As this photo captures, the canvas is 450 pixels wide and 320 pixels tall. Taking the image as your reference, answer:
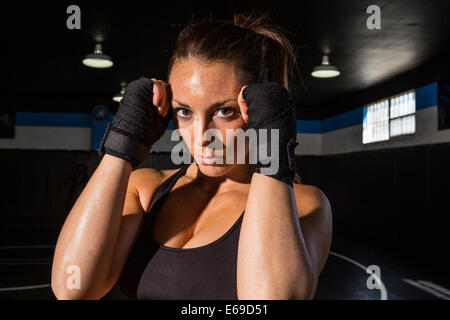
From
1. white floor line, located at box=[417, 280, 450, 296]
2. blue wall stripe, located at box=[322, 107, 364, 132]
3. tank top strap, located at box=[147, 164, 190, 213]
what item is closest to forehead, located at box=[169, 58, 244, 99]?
tank top strap, located at box=[147, 164, 190, 213]

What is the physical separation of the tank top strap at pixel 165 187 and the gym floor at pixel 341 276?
6.99 ft

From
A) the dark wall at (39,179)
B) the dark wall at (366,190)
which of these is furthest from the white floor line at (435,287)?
the dark wall at (39,179)

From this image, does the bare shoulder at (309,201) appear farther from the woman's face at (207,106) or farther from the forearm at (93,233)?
the forearm at (93,233)

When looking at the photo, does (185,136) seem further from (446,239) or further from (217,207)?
(446,239)

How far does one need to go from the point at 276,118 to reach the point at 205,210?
380mm

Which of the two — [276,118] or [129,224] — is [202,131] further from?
[129,224]

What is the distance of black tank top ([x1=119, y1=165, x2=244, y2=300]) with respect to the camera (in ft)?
2.83

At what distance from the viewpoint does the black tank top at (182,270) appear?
2.83 ft

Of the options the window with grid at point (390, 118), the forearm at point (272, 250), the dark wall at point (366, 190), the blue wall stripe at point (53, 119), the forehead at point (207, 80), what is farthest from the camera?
the blue wall stripe at point (53, 119)

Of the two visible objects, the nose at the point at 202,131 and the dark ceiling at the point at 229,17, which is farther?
the dark ceiling at the point at 229,17

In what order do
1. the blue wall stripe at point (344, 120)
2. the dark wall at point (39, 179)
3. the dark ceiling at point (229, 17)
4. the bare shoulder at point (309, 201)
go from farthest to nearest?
the dark wall at point (39, 179) → the blue wall stripe at point (344, 120) → the dark ceiling at point (229, 17) → the bare shoulder at point (309, 201)

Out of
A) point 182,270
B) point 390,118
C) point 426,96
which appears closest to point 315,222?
point 182,270

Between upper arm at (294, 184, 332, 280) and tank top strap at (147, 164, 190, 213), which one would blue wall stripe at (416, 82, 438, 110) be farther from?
tank top strap at (147, 164, 190, 213)

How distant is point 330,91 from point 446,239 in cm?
491
